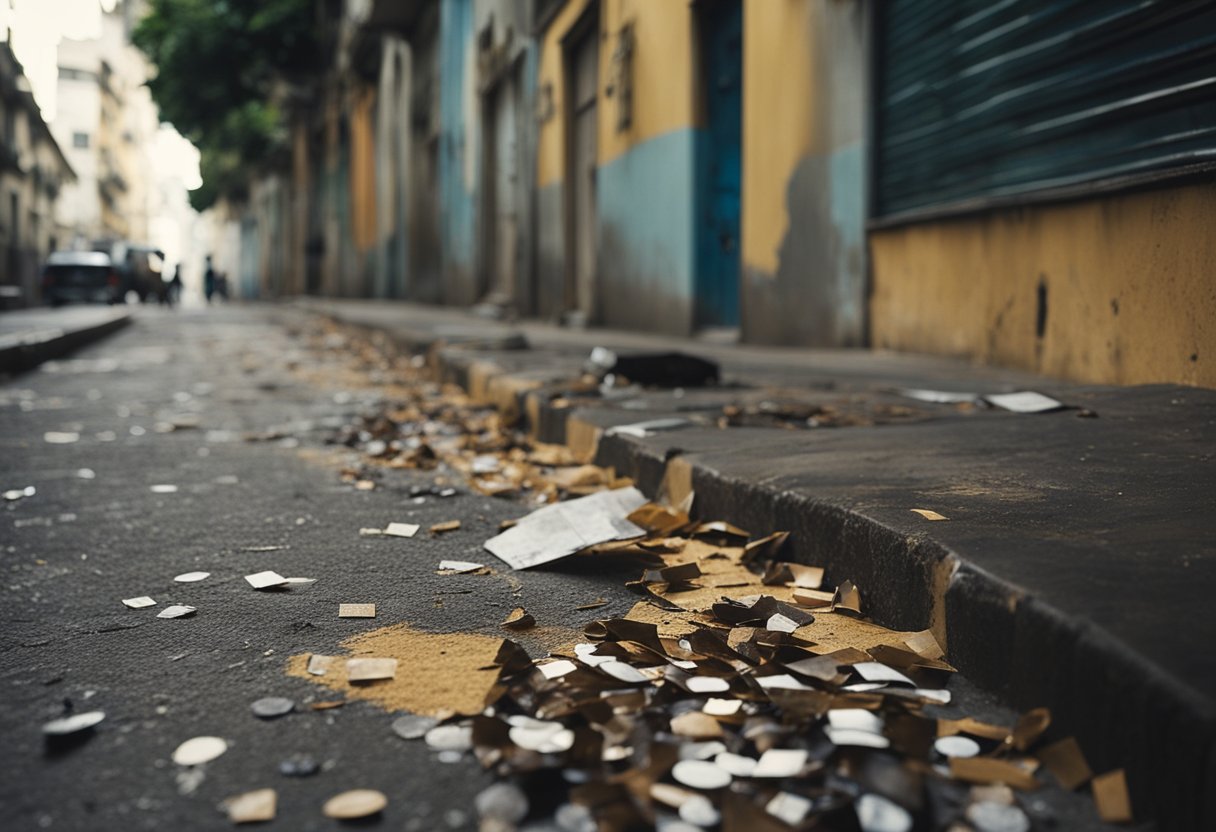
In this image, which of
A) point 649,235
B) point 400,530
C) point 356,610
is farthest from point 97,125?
point 356,610

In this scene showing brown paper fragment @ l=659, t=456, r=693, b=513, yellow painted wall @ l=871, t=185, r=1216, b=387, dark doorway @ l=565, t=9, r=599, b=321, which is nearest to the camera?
brown paper fragment @ l=659, t=456, r=693, b=513

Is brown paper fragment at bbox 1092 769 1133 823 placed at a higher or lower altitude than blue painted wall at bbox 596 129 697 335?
lower

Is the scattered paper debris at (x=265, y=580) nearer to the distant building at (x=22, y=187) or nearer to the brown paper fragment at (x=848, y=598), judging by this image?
the brown paper fragment at (x=848, y=598)

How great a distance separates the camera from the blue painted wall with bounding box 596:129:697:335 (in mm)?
8188

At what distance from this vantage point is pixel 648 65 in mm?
8703

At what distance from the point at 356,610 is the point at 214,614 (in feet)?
0.80

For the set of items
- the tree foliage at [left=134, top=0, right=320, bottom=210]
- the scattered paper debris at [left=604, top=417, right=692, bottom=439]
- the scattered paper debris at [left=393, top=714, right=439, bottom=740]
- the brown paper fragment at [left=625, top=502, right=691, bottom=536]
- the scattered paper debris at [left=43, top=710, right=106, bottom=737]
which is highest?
the tree foliage at [left=134, top=0, right=320, bottom=210]

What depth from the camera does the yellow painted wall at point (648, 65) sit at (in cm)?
805

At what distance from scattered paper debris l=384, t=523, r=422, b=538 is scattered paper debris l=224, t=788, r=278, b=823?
4.42 feet

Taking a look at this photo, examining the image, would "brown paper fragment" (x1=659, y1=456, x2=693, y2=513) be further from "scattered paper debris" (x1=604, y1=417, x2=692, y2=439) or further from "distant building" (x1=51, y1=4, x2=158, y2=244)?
"distant building" (x1=51, y1=4, x2=158, y2=244)

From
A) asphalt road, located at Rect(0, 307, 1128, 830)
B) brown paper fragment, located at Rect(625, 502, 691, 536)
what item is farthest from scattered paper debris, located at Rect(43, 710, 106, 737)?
brown paper fragment, located at Rect(625, 502, 691, 536)

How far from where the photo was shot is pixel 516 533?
243 centimetres

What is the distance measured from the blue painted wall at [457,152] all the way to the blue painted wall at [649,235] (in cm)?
533

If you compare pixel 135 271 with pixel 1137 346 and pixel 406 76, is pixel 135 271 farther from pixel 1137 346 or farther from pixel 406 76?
pixel 1137 346
